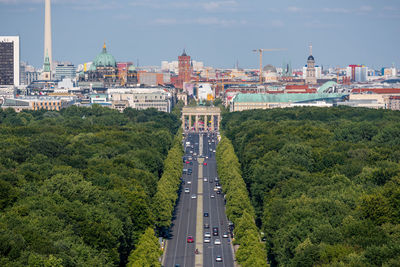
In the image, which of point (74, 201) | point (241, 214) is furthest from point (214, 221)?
point (74, 201)

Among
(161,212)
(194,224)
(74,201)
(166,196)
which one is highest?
(74,201)

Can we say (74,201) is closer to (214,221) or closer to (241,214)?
(241,214)

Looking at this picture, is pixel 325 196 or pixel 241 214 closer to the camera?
pixel 325 196

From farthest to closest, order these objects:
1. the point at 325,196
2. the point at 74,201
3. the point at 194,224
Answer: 1. the point at 194,224
2. the point at 325,196
3. the point at 74,201

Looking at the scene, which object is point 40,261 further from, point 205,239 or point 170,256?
Answer: point 205,239

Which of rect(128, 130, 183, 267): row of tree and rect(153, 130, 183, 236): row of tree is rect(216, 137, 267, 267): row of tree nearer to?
rect(153, 130, 183, 236): row of tree

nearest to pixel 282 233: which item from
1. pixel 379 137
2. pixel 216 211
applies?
pixel 216 211

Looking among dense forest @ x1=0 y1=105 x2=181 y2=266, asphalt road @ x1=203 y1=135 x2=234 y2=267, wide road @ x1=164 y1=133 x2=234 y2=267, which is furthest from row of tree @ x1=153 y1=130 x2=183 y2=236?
asphalt road @ x1=203 y1=135 x2=234 y2=267
